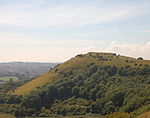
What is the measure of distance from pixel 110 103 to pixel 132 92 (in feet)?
44.2

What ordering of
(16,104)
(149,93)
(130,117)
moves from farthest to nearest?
(16,104), (149,93), (130,117)

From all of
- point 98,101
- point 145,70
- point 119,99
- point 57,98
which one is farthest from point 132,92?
point 57,98

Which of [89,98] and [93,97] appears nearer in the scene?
[93,97]

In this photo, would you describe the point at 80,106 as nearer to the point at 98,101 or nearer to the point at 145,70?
the point at 98,101

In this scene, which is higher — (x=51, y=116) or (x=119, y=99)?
(x=119, y=99)

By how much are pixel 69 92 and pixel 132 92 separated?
54.6 m

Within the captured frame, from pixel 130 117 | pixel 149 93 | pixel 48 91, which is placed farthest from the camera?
pixel 48 91

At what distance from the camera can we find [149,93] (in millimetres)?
145125

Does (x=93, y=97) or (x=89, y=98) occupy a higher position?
(x=93, y=97)

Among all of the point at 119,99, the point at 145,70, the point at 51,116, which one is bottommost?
the point at 51,116

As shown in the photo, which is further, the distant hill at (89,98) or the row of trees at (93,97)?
the distant hill at (89,98)

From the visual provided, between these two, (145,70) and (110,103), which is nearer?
(110,103)

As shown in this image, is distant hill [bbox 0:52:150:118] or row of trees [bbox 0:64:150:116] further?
distant hill [bbox 0:52:150:118]

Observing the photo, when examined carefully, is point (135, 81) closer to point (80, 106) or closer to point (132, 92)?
point (132, 92)
